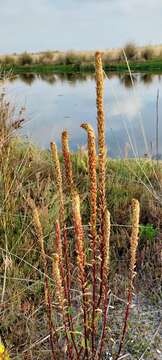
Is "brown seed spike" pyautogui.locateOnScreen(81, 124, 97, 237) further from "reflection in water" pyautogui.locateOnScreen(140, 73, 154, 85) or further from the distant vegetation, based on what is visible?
the distant vegetation

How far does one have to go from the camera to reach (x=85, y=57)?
29500 millimetres

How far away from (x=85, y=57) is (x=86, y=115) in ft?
62.1

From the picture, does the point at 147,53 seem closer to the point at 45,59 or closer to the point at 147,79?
the point at 147,79

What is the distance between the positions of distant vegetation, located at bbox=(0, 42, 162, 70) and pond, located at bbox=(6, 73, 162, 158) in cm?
509

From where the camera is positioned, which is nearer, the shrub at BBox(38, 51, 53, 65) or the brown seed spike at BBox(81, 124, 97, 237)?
the brown seed spike at BBox(81, 124, 97, 237)

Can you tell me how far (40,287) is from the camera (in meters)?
2.79

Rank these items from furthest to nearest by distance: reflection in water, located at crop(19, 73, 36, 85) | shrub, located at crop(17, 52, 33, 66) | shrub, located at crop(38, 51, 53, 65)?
shrub, located at crop(38, 51, 53, 65)
shrub, located at crop(17, 52, 33, 66)
reflection in water, located at crop(19, 73, 36, 85)

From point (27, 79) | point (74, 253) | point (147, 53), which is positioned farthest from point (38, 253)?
point (147, 53)

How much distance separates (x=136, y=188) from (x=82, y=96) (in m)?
12.5

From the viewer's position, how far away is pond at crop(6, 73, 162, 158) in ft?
14.4

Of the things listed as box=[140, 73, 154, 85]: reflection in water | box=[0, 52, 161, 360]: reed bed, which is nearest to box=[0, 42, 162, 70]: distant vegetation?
box=[140, 73, 154, 85]: reflection in water

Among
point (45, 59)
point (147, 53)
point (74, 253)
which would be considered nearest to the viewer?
point (74, 253)

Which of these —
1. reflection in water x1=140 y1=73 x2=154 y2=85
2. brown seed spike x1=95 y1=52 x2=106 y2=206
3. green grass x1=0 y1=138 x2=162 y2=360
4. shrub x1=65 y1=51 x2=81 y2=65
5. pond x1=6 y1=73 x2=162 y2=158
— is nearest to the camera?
brown seed spike x1=95 y1=52 x2=106 y2=206

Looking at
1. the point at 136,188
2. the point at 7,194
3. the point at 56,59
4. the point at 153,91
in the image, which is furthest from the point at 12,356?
the point at 56,59
